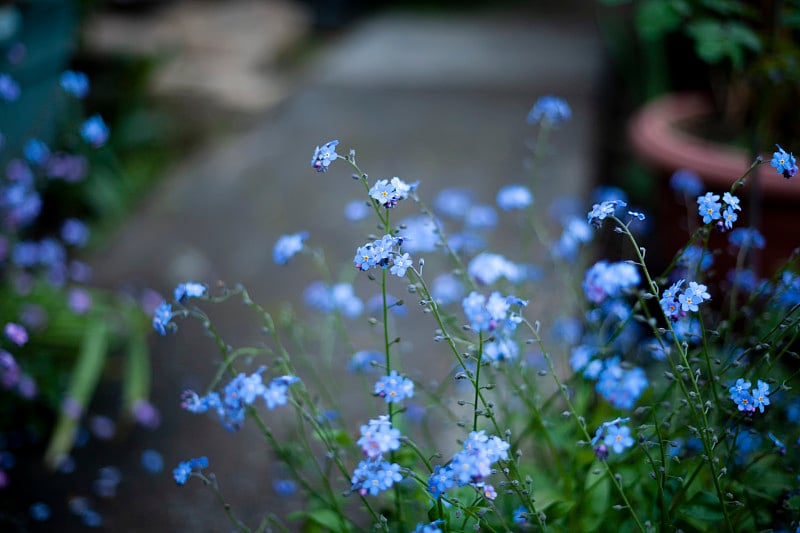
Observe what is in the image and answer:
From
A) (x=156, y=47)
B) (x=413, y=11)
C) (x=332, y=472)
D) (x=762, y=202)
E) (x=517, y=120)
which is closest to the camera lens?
(x=332, y=472)

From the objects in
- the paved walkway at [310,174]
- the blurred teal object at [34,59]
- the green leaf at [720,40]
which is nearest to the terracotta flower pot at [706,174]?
the paved walkway at [310,174]

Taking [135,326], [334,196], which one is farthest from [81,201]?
[135,326]

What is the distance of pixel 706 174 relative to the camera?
2.39 m

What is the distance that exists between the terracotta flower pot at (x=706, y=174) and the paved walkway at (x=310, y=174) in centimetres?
32

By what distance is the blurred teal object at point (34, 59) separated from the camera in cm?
241

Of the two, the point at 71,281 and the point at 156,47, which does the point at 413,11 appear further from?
the point at 71,281

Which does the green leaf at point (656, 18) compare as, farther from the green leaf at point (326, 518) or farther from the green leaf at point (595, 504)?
the green leaf at point (326, 518)

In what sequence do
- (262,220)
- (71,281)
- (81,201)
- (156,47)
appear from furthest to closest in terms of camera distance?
(156,47) → (81,201) → (262,220) → (71,281)

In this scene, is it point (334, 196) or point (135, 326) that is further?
point (334, 196)

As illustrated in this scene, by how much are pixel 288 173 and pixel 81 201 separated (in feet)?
2.83

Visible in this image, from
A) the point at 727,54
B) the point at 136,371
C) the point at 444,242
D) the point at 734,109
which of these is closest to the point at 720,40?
the point at 727,54

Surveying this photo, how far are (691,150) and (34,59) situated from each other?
2194 mm

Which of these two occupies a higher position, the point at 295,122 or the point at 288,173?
the point at 295,122

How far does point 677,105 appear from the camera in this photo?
301cm
